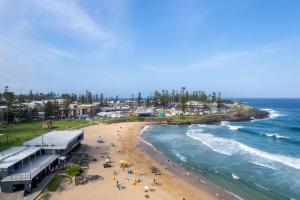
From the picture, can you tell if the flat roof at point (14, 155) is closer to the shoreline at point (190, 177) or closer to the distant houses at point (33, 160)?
the distant houses at point (33, 160)

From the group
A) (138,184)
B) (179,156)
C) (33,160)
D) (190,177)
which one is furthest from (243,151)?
(33,160)

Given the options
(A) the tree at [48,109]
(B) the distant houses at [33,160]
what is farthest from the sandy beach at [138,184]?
(A) the tree at [48,109]

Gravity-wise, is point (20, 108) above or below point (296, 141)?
above

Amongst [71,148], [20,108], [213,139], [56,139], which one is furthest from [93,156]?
[20,108]

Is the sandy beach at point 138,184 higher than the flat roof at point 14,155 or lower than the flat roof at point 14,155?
lower

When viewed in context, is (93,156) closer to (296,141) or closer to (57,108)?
(296,141)

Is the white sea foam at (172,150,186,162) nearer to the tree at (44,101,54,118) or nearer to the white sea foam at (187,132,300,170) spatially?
the white sea foam at (187,132,300,170)

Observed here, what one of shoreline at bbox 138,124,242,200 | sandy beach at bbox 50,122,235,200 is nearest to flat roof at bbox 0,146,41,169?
sandy beach at bbox 50,122,235,200
